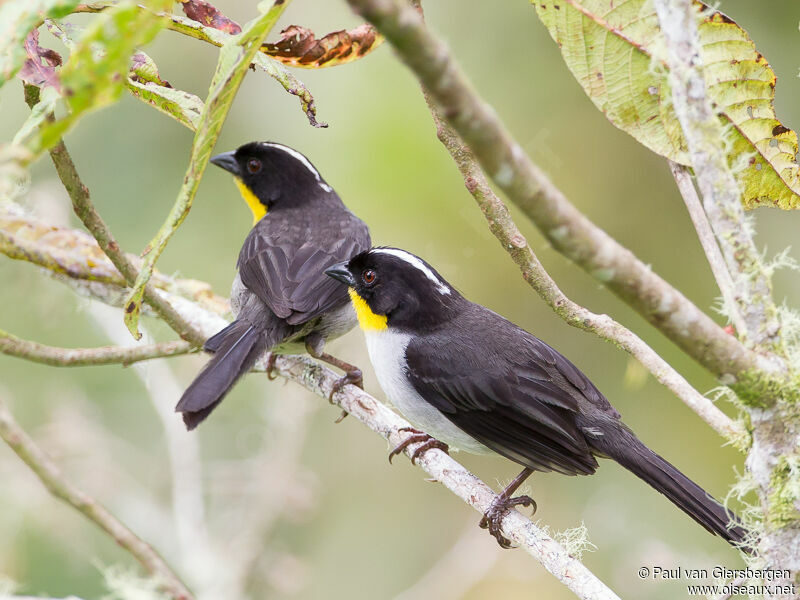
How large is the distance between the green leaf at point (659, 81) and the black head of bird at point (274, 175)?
285cm

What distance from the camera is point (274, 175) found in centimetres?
493

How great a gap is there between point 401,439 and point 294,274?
3.24 ft

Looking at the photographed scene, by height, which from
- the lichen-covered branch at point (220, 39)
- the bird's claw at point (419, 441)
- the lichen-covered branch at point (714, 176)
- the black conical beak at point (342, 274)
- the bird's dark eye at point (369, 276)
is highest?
the lichen-covered branch at point (714, 176)

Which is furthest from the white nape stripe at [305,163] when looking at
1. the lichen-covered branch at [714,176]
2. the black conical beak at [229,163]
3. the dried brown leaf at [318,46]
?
the lichen-covered branch at [714,176]

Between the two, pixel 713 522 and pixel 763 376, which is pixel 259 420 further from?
pixel 763 376

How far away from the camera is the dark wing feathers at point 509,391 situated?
3027 millimetres

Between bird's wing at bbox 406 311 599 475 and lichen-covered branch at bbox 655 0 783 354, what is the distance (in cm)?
151

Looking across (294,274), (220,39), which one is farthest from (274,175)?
(220,39)

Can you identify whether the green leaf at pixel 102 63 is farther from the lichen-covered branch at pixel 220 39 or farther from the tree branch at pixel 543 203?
the lichen-covered branch at pixel 220 39

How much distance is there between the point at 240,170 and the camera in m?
5.01

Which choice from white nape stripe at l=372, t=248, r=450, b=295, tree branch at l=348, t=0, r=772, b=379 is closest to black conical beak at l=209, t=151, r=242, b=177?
white nape stripe at l=372, t=248, r=450, b=295

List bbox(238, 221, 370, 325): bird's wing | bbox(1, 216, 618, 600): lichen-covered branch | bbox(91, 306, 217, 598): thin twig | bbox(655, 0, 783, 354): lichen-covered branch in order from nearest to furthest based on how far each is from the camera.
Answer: bbox(655, 0, 783, 354): lichen-covered branch → bbox(1, 216, 618, 600): lichen-covered branch → bbox(91, 306, 217, 598): thin twig → bbox(238, 221, 370, 325): bird's wing

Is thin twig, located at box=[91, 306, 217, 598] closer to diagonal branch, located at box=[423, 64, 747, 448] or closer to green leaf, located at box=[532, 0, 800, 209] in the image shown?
diagonal branch, located at box=[423, 64, 747, 448]

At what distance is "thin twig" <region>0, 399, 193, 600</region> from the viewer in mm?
2438
